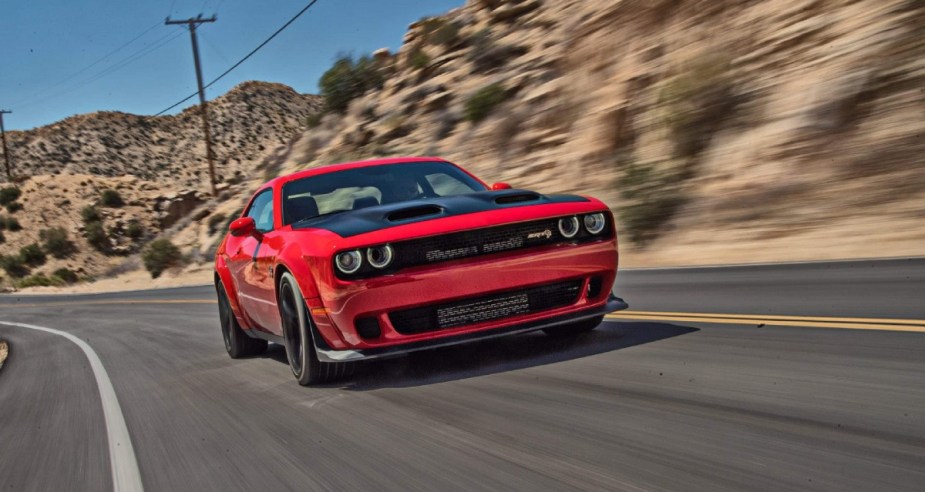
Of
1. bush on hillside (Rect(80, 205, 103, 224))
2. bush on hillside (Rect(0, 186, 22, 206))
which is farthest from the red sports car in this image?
bush on hillside (Rect(0, 186, 22, 206))

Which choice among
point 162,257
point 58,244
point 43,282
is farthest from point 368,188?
point 58,244

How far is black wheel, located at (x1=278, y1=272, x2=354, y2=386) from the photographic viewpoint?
18.1 ft

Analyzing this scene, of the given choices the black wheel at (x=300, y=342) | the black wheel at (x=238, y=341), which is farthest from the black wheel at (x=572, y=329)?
the black wheel at (x=238, y=341)

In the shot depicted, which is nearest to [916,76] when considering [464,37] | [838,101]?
[838,101]

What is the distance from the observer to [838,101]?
1288cm

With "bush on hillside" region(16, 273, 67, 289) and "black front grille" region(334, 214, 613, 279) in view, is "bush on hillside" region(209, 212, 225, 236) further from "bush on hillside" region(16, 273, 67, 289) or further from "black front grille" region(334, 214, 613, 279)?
"black front grille" region(334, 214, 613, 279)

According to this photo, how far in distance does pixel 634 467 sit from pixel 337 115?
110 ft

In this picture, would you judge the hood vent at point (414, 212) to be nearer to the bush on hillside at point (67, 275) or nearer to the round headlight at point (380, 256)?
the round headlight at point (380, 256)

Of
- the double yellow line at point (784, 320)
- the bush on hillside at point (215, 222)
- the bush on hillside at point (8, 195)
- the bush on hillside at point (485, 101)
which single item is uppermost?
the bush on hillside at point (8, 195)

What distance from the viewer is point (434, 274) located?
5051 mm

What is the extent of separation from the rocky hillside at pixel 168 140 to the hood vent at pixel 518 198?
88.2 metres

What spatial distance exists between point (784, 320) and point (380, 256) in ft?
8.99

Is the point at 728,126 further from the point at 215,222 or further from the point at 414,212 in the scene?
the point at 215,222

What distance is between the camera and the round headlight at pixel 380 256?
5.08 meters
